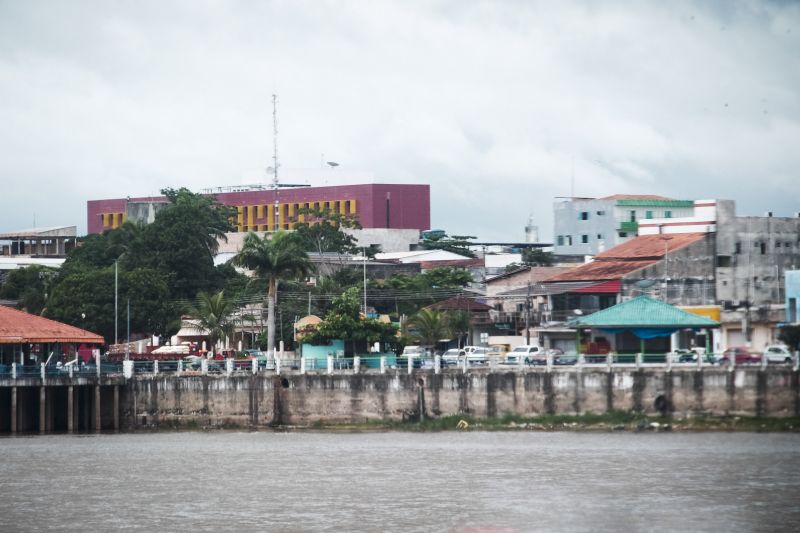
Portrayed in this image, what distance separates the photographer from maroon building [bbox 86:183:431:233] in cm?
16688

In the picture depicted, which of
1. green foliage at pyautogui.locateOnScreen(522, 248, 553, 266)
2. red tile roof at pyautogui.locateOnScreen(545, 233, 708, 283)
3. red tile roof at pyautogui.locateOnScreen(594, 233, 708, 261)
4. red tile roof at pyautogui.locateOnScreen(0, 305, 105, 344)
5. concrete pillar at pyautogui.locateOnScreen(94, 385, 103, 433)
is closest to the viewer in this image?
concrete pillar at pyautogui.locateOnScreen(94, 385, 103, 433)

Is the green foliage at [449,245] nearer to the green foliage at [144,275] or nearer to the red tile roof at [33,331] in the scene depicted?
the green foliage at [144,275]

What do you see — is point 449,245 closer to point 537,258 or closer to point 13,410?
point 537,258

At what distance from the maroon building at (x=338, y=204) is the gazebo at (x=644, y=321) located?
291 ft

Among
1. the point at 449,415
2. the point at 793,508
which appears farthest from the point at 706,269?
the point at 793,508

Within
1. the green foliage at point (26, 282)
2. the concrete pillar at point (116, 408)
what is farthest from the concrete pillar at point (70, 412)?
the green foliage at point (26, 282)

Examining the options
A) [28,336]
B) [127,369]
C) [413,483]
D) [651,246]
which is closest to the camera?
[413,483]

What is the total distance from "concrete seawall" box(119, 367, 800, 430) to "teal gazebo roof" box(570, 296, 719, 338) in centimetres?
534

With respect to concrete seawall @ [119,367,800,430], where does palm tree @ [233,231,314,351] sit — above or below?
above

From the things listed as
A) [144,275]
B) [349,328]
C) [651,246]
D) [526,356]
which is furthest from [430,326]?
[526,356]

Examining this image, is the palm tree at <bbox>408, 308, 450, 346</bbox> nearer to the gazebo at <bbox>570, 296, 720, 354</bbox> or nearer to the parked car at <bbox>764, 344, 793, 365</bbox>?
the gazebo at <bbox>570, 296, 720, 354</bbox>

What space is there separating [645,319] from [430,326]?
88.2 feet

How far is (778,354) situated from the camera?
7212 centimetres

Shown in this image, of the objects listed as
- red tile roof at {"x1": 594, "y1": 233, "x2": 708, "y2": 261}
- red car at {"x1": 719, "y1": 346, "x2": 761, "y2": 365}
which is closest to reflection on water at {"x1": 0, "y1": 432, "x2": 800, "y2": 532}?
red car at {"x1": 719, "y1": 346, "x2": 761, "y2": 365}
